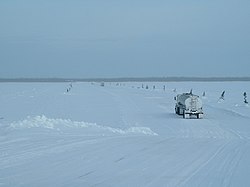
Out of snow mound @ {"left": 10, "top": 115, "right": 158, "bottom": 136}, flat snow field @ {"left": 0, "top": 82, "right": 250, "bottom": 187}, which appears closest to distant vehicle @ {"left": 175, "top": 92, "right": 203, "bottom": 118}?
flat snow field @ {"left": 0, "top": 82, "right": 250, "bottom": 187}

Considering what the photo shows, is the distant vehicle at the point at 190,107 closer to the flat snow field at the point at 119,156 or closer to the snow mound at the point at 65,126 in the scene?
the flat snow field at the point at 119,156

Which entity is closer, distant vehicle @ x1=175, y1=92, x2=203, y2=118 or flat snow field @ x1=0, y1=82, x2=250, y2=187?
flat snow field @ x1=0, y1=82, x2=250, y2=187

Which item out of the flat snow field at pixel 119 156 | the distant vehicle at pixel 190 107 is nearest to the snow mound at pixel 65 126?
the flat snow field at pixel 119 156

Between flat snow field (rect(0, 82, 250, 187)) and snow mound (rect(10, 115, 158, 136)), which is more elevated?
flat snow field (rect(0, 82, 250, 187))

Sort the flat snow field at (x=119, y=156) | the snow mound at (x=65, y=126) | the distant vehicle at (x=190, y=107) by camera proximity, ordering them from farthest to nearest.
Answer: the distant vehicle at (x=190, y=107), the snow mound at (x=65, y=126), the flat snow field at (x=119, y=156)

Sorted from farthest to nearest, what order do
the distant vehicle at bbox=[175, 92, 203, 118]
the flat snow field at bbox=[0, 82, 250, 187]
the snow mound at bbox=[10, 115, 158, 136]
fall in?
the distant vehicle at bbox=[175, 92, 203, 118] < the snow mound at bbox=[10, 115, 158, 136] < the flat snow field at bbox=[0, 82, 250, 187]

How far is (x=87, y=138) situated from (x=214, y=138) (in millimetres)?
5231

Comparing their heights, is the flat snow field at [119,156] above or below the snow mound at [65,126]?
above

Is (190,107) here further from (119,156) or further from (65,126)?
(119,156)

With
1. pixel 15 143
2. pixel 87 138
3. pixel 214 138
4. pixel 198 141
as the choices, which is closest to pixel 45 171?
pixel 15 143

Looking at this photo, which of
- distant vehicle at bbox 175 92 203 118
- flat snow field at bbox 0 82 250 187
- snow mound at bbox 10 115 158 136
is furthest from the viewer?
distant vehicle at bbox 175 92 203 118

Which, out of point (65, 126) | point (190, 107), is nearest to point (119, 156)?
point (65, 126)

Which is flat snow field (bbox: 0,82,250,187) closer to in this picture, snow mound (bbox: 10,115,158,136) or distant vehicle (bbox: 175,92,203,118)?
snow mound (bbox: 10,115,158,136)

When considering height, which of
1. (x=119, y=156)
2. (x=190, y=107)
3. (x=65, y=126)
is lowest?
(x=65, y=126)
